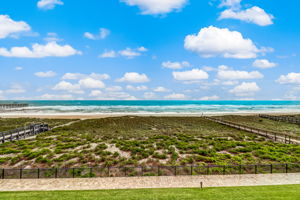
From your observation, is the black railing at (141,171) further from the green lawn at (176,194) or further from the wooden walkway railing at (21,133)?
the wooden walkway railing at (21,133)

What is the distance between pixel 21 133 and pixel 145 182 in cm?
2946

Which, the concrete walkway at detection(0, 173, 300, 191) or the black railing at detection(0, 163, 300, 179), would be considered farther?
the black railing at detection(0, 163, 300, 179)

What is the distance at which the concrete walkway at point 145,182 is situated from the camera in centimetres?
1595

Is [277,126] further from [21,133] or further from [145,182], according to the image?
[21,133]

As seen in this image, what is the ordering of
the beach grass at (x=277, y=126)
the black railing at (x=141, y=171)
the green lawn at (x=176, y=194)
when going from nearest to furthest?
the green lawn at (x=176, y=194)
the black railing at (x=141, y=171)
the beach grass at (x=277, y=126)

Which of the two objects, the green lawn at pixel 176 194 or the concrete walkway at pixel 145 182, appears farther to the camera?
the concrete walkway at pixel 145 182

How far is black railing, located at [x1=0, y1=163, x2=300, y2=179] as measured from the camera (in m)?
18.0

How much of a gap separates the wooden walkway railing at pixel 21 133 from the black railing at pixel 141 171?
57.1 feet

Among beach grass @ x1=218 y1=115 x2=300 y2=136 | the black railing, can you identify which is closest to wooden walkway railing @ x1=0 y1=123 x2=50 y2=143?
the black railing

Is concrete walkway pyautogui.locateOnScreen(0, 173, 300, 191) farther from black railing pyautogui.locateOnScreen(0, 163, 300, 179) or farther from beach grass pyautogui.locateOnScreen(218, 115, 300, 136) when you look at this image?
beach grass pyautogui.locateOnScreen(218, 115, 300, 136)

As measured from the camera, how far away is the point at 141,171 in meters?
18.9

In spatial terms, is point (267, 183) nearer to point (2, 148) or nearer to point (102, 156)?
point (102, 156)

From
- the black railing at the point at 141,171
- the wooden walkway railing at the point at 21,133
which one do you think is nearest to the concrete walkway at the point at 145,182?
the black railing at the point at 141,171

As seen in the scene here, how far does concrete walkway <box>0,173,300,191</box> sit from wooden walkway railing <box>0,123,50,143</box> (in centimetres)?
1879
